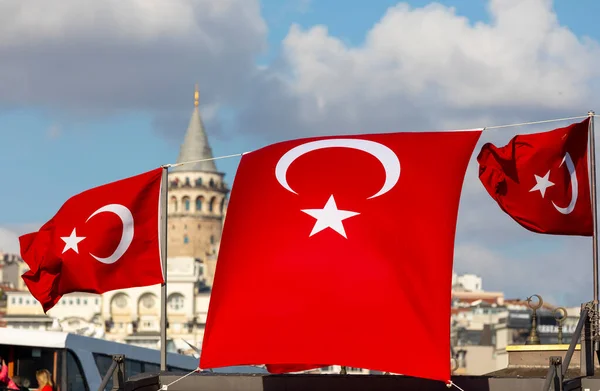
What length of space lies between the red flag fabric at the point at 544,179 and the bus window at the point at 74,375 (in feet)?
26.1

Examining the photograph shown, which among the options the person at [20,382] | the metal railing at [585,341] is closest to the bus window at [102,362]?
the person at [20,382]

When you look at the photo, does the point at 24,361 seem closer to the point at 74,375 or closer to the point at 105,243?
the point at 74,375

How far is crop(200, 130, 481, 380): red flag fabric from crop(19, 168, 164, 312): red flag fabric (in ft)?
11.0

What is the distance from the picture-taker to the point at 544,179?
18.1 meters

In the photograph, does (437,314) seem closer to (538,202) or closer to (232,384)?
(232,384)

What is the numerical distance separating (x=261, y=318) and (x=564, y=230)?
4651 mm

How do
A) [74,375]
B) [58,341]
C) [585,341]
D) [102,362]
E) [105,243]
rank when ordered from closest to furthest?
[585,341], [105,243], [58,341], [74,375], [102,362]

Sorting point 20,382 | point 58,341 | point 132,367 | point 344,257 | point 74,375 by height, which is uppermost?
point 344,257

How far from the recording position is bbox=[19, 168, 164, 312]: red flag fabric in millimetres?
19141

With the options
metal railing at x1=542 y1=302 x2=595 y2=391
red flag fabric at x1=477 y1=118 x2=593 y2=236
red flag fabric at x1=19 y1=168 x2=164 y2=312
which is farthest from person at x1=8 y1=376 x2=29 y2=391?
metal railing at x1=542 y1=302 x2=595 y2=391

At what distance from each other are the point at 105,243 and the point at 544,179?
5.44 metres

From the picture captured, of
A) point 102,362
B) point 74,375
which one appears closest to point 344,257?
point 74,375

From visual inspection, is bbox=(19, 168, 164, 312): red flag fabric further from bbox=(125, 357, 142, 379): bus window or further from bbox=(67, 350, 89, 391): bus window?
bbox=(125, 357, 142, 379): bus window

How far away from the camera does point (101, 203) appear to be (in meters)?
19.5
